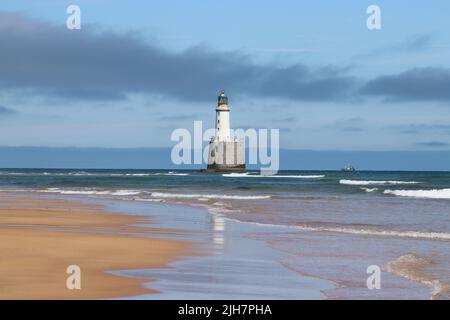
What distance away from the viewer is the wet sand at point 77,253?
362 inches

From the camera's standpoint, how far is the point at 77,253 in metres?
12.8

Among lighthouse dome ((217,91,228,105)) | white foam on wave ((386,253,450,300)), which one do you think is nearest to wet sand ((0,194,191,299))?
white foam on wave ((386,253,450,300))

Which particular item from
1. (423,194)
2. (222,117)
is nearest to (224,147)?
(222,117)

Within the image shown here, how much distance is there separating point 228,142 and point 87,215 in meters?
74.6

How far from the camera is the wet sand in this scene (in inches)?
362

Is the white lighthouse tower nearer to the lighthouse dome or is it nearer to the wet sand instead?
the lighthouse dome

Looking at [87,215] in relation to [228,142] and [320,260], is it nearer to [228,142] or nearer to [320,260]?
[320,260]

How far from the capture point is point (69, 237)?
609 inches

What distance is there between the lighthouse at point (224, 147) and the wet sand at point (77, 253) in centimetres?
7340

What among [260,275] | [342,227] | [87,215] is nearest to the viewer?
[260,275]

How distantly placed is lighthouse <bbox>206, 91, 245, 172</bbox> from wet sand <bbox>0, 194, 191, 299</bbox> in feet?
241

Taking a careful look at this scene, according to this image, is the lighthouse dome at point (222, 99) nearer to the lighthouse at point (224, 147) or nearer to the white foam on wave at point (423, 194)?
the lighthouse at point (224, 147)
